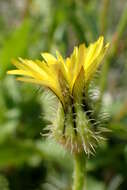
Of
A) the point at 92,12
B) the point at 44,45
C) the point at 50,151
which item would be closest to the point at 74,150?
the point at 50,151

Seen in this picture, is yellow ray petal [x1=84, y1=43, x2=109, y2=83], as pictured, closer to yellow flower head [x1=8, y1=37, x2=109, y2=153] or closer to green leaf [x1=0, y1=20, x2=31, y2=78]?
yellow flower head [x1=8, y1=37, x2=109, y2=153]

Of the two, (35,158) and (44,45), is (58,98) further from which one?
(44,45)

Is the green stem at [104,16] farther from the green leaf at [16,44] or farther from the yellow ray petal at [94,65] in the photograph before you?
the yellow ray petal at [94,65]

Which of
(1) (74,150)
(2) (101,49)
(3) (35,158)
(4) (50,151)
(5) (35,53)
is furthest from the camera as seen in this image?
(5) (35,53)

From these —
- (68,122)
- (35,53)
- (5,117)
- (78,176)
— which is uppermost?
(35,53)

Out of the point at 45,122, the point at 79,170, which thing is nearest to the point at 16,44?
the point at 45,122

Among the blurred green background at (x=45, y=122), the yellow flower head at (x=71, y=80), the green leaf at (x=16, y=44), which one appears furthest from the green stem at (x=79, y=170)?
the green leaf at (x=16, y=44)

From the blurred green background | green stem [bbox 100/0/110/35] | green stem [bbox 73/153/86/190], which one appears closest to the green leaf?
the blurred green background
